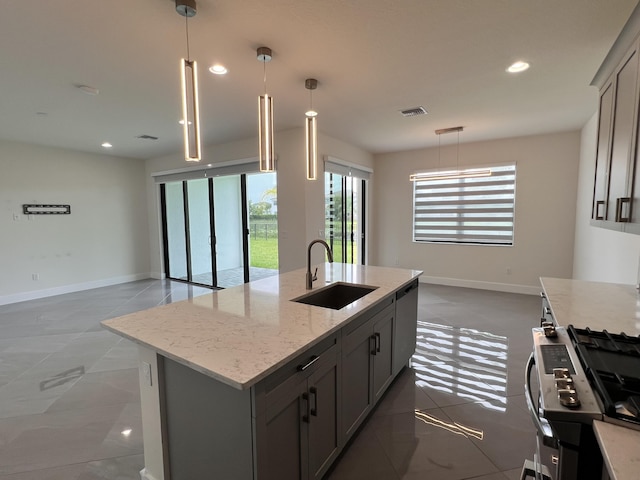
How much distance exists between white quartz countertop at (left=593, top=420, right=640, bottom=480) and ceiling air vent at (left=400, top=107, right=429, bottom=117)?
356 cm

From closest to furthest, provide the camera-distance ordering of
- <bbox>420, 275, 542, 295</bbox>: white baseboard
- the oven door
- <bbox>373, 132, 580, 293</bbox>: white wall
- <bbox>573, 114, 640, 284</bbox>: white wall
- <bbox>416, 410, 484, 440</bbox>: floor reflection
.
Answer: the oven door < <bbox>416, 410, 484, 440</bbox>: floor reflection < <bbox>573, 114, 640, 284</bbox>: white wall < <bbox>373, 132, 580, 293</bbox>: white wall < <bbox>420, 275, 542, 295</bbox>: white baseboard

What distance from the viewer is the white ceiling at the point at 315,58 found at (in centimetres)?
194

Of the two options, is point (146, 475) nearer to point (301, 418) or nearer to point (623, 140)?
point (301, 418)

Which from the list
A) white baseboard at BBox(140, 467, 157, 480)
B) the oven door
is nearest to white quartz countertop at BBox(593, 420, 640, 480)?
the oven door

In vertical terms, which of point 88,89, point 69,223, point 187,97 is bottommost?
point 69,223

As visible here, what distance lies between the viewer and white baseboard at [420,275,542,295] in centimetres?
532

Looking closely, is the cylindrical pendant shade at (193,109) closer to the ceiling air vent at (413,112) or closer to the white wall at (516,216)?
the ceiling air vent at (413,112)

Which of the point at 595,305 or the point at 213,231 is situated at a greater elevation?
the point at 213,231

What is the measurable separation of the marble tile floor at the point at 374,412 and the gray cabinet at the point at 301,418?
1.17 ft

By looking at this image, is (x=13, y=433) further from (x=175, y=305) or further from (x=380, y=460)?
(x=380, y=460)

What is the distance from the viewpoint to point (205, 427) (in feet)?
4.37

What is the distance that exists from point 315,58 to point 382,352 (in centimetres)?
238

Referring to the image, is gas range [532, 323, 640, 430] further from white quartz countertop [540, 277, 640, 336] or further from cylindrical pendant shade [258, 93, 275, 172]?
cylindrical pendant shade [258, 93, 275, 172]

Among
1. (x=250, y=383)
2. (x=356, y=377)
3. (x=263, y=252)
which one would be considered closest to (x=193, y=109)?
(x=250, y=383)
